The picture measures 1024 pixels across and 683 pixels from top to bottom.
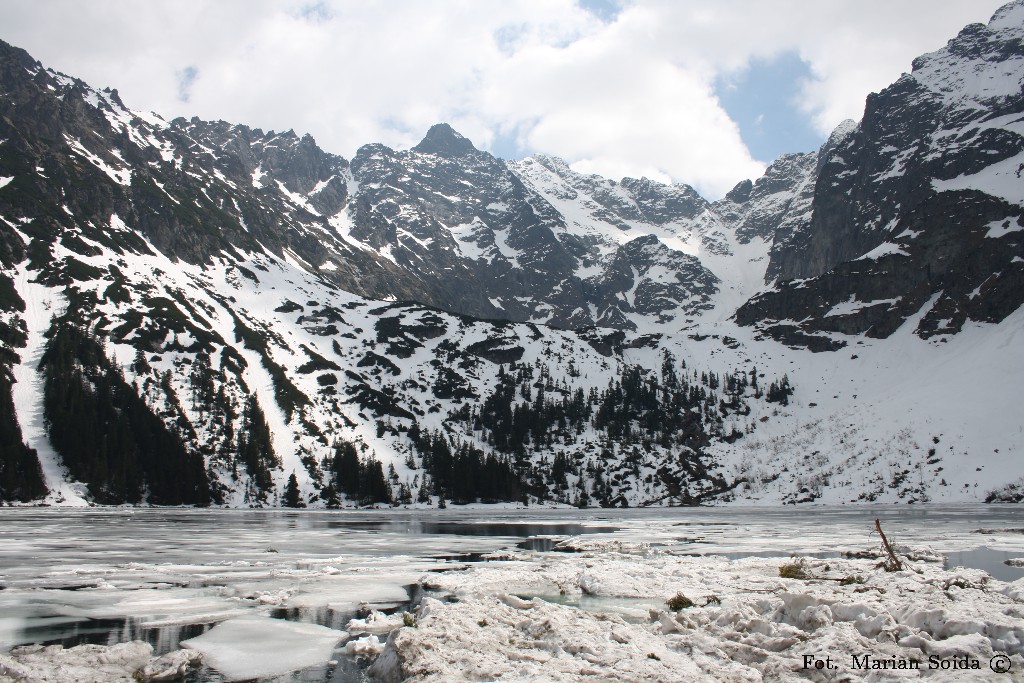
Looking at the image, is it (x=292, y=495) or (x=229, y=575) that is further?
(x=292, y=495)

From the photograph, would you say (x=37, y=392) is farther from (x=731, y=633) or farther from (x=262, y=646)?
(x=731, y=633)

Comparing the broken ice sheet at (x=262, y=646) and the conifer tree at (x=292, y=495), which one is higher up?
the broken ice sheet at (x=262, y=646)

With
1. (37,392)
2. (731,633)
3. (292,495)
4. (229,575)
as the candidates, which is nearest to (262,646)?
(731,633)

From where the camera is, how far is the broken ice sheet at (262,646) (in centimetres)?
1341

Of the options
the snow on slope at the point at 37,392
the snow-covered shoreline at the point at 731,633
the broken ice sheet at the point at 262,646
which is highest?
the snow on slope at the point at 37,392

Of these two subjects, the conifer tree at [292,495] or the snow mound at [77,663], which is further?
the conifer tree at [292,495]

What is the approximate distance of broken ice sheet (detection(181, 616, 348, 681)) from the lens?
1341cm

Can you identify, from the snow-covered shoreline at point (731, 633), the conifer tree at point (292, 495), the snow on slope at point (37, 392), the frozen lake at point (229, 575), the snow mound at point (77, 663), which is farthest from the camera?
the conifer tree at point (292, 495)

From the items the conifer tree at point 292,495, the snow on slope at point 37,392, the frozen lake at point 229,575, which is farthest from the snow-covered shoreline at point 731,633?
the conifer tree at point 292,495

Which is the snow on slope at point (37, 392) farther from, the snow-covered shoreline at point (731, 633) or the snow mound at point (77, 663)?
the snow-covered shoreline at point (731, 633)

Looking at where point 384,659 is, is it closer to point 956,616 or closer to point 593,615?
point 593,615

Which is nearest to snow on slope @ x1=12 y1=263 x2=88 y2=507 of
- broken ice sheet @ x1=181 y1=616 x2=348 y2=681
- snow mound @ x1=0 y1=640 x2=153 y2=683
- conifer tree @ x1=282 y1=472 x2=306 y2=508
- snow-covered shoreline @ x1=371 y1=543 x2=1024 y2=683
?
conifer tree @ x1=282 y1=472 x2=306 y2=508

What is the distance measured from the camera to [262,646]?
597 inches

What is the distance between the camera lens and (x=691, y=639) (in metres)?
15.0
